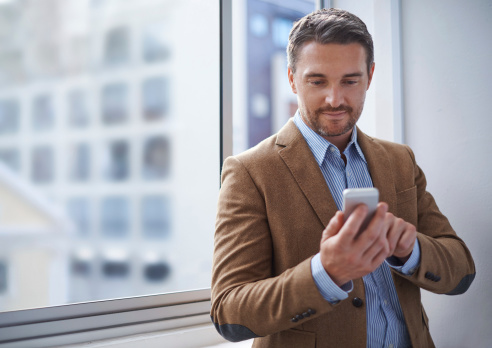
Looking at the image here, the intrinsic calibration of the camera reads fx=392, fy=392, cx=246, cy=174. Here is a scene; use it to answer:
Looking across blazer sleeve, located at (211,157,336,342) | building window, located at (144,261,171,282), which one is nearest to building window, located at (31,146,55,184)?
building window, located at (144,261,171,282)

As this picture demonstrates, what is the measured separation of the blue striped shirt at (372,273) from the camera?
3.86ft

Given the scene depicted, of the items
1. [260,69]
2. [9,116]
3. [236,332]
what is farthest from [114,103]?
[236,332]

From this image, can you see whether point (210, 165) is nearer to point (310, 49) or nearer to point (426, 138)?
point (310, 49)

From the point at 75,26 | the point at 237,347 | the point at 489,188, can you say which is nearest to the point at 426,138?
the point at 489,188

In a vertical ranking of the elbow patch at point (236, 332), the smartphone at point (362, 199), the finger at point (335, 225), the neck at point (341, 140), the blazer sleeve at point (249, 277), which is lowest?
the elbow patch at point (236, 332)

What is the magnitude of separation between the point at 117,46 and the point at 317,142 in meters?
1.02

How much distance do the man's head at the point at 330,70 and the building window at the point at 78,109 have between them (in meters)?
0.90

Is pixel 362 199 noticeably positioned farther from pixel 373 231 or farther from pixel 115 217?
pixel 115 217

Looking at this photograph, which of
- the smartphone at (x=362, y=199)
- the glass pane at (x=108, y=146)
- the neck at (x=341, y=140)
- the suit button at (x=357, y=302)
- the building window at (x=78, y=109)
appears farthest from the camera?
the building window at (x=78, y=109)

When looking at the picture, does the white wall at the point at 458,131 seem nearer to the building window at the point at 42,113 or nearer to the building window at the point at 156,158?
the building window at the point at 156,158

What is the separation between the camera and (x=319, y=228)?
3.86ft

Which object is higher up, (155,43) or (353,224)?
(155,43)

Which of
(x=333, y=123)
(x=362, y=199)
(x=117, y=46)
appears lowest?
(x=362, y=199)

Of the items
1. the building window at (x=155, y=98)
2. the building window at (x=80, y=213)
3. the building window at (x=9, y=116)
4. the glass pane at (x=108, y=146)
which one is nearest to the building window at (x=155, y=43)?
the glass pane at (x=108, y=146)
